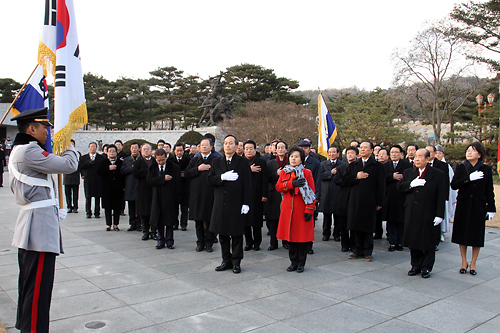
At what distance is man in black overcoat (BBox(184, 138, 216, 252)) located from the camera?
6.43 meters

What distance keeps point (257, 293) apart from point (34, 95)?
11.8 feet

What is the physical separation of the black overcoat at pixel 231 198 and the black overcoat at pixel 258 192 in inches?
43.4

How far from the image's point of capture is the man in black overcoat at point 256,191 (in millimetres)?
6477

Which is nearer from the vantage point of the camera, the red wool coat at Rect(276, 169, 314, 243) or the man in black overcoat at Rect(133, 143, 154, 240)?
the red wool coat at Rect(276, 169, 314, 243)

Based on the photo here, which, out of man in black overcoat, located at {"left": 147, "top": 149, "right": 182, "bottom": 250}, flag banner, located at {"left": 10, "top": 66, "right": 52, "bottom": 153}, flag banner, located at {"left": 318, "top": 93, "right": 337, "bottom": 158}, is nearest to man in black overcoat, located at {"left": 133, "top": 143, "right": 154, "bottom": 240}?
man in black overcoat, located at {"left": 147, "top": 149, "right": 182, "bottom": 250}

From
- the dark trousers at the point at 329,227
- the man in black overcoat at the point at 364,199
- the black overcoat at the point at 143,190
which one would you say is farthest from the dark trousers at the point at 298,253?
the black overcoat at the point at 143,190

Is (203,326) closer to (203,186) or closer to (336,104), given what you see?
(203,186)

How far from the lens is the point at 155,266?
17.9ft

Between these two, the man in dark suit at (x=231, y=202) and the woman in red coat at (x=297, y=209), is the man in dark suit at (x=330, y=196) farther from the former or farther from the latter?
the man in dark suit at (x=231, y=202)

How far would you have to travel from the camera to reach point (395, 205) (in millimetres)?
6961

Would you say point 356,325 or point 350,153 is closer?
point 356,325

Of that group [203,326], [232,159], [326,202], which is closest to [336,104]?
[326,202]

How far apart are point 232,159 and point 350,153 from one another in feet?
7.24

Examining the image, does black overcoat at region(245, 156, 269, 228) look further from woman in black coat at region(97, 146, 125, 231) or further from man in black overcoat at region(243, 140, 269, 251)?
woman in black coat at region(97, 146, 125, 231)
